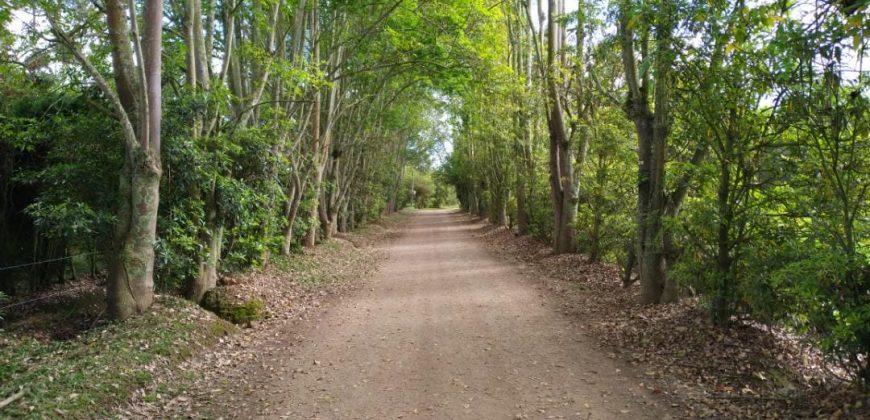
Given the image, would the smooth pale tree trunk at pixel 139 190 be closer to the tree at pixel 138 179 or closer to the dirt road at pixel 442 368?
the tree at pixel 138 179

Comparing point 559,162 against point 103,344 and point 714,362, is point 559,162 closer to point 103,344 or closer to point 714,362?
point 714,362

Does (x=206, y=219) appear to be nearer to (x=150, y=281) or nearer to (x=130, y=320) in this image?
(x=150, y=281)

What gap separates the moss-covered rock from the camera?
9609 mm

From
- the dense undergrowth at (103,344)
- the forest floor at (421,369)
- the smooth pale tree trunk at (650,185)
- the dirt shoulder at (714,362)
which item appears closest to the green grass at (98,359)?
the dense undergrowth at (103,344)

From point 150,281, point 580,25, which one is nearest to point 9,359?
point 150,281

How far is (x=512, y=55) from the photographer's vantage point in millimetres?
21938

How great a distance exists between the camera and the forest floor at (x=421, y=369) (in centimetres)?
575

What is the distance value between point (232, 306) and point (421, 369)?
4.40 m

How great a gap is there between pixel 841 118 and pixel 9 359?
982 cm

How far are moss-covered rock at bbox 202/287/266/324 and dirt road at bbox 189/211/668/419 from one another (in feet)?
3.54

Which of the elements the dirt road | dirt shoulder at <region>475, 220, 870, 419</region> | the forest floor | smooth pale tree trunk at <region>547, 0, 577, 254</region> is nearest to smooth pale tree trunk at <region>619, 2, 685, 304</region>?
dirt shoulder at <region>475, 220, 870, 419</region>

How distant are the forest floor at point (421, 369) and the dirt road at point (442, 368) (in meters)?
0.02

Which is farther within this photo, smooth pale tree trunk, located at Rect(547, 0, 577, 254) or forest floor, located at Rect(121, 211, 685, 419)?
smooth pale tree trunk, located at Rect(547, 0, 577, 254)

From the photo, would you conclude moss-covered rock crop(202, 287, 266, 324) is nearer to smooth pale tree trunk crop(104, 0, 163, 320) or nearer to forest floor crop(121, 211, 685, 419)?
forest floor crop(121, 211, 685, 419)
